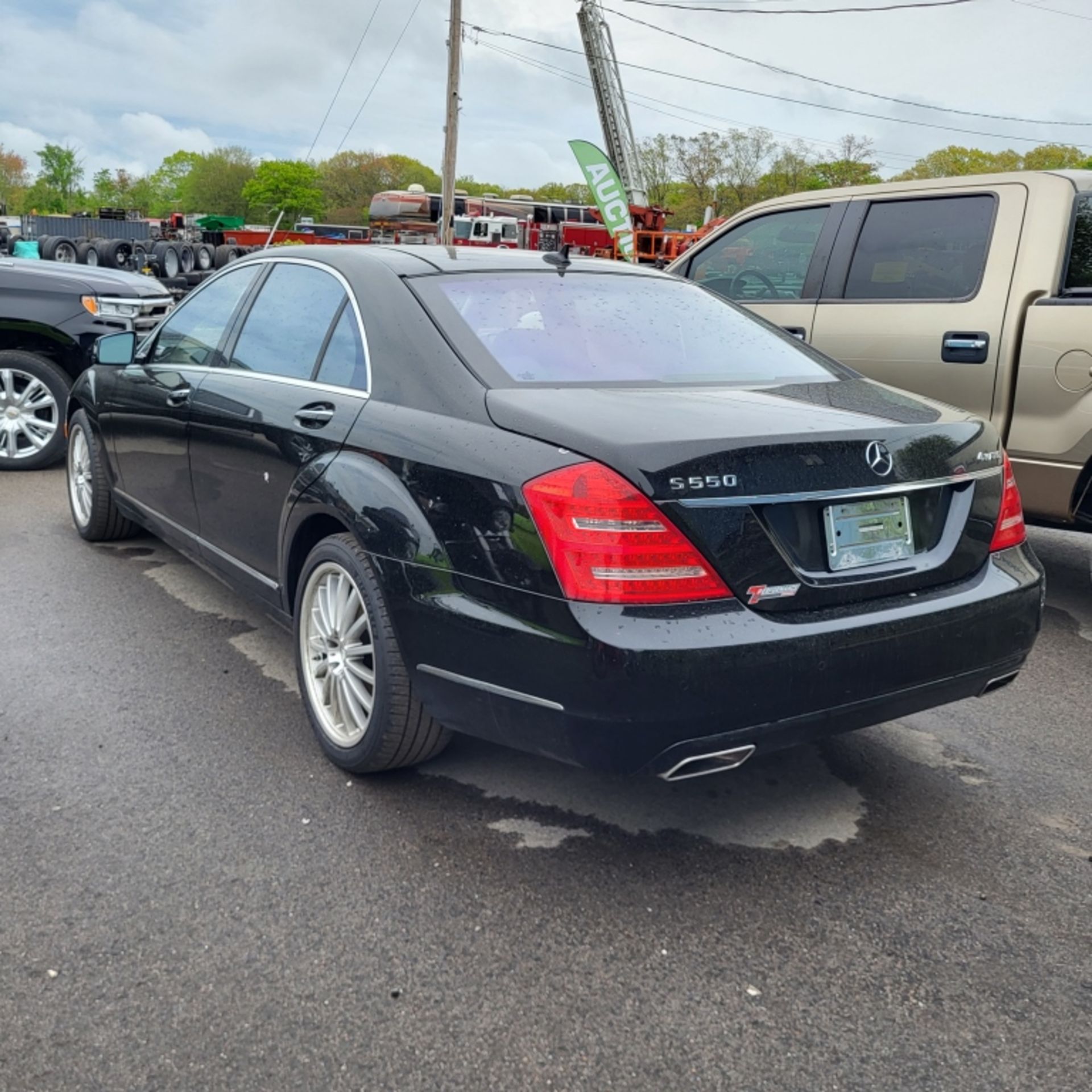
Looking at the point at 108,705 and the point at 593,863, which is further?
the point at 108,705

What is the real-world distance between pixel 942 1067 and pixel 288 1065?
128 cm

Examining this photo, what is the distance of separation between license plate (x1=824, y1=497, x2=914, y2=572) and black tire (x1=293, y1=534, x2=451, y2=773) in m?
1.17

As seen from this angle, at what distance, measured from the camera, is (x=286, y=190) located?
116 meters

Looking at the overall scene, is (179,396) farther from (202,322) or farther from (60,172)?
(60,172)

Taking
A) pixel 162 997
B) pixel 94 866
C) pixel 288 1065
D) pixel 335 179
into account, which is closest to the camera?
pixel 288 1065

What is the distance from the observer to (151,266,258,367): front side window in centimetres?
448

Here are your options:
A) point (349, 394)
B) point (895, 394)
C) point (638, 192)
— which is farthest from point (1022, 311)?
point (638, 192)

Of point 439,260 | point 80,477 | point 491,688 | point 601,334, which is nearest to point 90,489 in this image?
point 80,477

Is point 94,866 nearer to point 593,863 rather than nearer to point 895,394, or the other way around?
point 593,863

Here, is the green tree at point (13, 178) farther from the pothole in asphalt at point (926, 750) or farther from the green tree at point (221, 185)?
the pothole in asphalt at point (926, 750)

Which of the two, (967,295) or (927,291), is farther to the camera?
(927,291)

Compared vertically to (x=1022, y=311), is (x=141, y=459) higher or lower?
lower

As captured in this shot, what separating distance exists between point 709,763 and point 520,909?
58 cm

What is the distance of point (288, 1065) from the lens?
219cm
